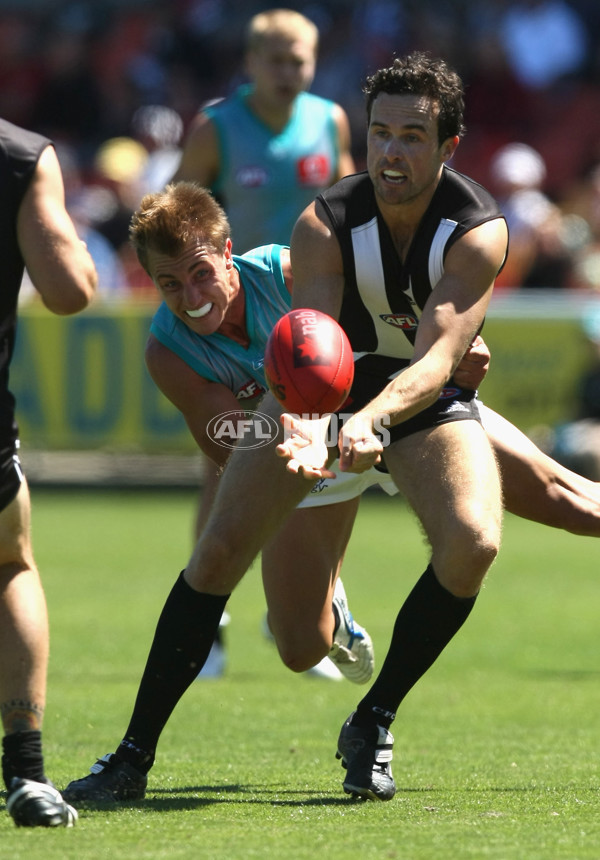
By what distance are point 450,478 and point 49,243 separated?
56.0 inches

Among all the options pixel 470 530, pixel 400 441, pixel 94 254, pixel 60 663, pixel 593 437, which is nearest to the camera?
pixel 470 530

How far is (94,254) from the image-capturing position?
616 inches

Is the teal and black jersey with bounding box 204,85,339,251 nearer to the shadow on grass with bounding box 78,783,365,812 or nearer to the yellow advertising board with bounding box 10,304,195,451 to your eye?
the shadow on grass with bounding box 78,783,365,812

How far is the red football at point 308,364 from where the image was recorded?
4.26 meters

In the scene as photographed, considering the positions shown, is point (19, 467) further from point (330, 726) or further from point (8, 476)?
point (330, 726)

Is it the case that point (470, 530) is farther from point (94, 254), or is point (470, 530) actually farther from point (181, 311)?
point (94, 254)

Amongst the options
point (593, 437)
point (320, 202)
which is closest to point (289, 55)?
point (320, 202)

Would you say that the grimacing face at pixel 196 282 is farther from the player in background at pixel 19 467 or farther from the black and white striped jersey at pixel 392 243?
the player in background at pixel 19 467

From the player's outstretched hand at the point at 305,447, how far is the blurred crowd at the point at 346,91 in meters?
11.1

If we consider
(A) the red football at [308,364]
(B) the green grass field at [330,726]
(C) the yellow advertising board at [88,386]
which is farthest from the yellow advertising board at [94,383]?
(A) the red football at [308,364]

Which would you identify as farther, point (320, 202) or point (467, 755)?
point (467, 755)

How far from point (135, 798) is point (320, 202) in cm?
194

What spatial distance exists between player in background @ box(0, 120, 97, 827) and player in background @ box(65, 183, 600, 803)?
50 cm

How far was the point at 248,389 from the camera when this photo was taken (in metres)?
5.23
